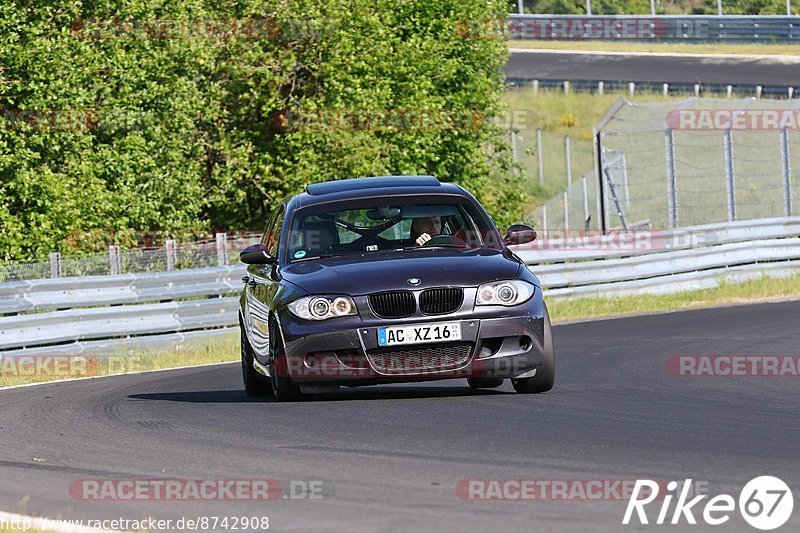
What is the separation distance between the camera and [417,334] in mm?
9906

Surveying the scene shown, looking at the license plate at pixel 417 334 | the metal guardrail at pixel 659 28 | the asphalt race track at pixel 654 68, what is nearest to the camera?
the license plate at pixel 417 334

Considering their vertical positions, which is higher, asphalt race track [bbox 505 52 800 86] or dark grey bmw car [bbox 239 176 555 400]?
dark grey bmw car [bbox 239 176 555 400]

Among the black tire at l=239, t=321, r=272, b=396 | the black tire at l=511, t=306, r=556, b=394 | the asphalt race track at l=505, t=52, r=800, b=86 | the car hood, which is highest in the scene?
the car hood

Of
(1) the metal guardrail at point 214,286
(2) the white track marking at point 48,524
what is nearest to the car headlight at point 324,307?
(2) the white track marking at point 48,524

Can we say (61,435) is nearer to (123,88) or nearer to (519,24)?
(123,88)

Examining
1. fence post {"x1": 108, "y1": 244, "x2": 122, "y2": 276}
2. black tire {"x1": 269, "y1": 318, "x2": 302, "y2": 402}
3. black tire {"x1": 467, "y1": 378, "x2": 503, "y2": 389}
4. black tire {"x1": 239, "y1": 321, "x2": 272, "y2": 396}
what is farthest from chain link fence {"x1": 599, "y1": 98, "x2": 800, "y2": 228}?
black tire {"x1": 269, "y1": 318, "x2": 302, "y2": 402}

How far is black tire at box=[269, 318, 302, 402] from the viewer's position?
10.4 metres

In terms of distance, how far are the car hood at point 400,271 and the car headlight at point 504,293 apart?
0.16 feet

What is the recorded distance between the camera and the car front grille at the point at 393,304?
996 centimetres

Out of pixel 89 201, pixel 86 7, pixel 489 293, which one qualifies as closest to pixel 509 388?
pixel 489 293

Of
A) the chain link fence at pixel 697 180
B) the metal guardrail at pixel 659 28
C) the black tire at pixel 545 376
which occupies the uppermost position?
the black tire at pixel 545 376

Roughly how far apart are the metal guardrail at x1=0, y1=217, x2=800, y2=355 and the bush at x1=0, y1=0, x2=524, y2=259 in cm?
812

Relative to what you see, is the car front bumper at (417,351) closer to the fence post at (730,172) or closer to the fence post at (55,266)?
the fence post at (55,266)

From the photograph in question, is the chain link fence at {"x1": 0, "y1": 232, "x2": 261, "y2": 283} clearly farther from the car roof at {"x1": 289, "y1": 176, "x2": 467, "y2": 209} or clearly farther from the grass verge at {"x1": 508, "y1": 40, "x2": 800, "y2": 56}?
the grass verge at {"x1": 508, "y1": 40, "x2": 800, "y2": 56}
